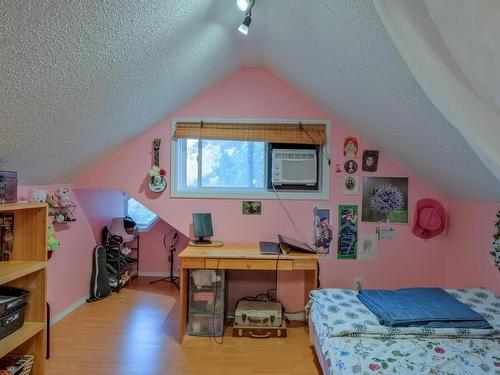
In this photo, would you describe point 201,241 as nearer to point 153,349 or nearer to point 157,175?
point 157,175

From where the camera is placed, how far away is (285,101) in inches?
121

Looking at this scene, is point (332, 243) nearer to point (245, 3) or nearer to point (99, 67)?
point (245, 3)

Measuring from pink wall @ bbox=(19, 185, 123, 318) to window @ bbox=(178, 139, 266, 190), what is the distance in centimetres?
122

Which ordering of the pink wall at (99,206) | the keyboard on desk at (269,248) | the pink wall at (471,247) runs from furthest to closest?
the pink wall at (99,206)
the keyboard on desk at (269,248)
the pink wall at (471,247)

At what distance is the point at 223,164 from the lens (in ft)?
10.7

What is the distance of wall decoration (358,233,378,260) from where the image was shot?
304 cm

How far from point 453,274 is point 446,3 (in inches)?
114

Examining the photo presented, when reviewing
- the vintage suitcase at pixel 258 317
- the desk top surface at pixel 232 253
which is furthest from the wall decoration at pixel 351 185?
the vintage suitcase at pixel 258 317

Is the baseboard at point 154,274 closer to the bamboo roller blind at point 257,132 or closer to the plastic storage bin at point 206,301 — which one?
the plastic storage bin at point 206,301

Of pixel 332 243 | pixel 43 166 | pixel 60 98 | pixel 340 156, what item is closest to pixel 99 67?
pixel 60 98

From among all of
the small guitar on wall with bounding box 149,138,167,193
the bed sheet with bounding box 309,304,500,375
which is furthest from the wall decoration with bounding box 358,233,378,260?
the small guitar on wall with bounding box 149,138,167,193

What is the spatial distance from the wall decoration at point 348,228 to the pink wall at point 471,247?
0.90 meters

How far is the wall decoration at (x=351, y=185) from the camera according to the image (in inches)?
120

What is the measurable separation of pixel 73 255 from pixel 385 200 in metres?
3.21
